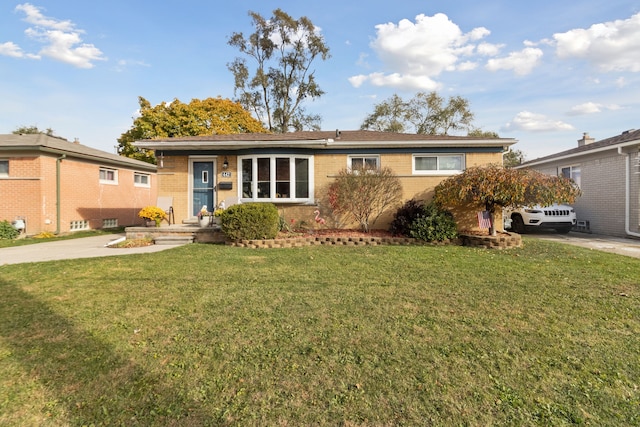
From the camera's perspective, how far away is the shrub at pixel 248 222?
830cm

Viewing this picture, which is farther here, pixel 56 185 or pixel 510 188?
pixel 56 185

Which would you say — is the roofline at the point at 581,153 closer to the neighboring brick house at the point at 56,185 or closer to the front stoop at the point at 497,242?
the front stoop at the point at 497,242

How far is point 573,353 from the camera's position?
2.67 meters

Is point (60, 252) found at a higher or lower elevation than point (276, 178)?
lower

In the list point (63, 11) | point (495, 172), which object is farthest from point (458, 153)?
point (63, 11)

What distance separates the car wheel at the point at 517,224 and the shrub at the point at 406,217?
19.3 ft

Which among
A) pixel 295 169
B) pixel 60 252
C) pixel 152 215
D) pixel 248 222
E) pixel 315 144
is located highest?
pixel 315 144

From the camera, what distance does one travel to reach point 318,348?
2.73 metres

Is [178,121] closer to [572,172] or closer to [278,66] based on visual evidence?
[278,66]

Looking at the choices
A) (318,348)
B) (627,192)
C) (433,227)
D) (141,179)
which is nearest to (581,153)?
(627,192)

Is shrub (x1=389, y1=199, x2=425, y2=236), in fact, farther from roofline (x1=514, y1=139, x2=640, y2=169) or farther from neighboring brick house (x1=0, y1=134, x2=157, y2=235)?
neighboring brick house (x1=0, y1=134, x2=157, y2=235)

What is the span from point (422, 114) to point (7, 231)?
31108 millimetres

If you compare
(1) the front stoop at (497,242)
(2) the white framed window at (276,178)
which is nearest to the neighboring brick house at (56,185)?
(2) the white framed window at (276,178)

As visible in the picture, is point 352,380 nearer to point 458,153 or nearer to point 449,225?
point 449,225
